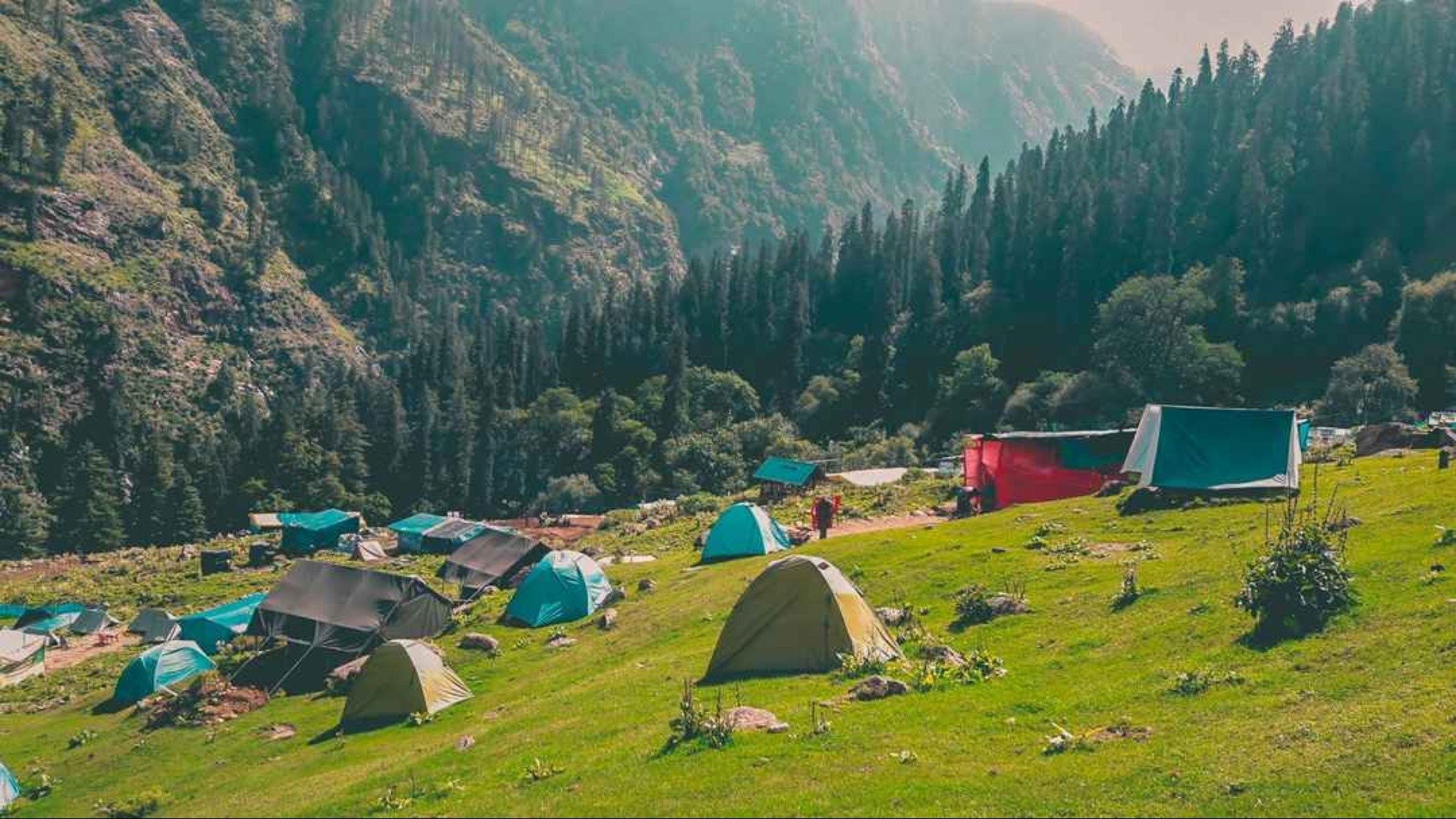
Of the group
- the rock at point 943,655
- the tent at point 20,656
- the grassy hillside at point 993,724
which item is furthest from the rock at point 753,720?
the tent at point 20,656

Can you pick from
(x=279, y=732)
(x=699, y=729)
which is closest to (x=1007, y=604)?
(x=699, y=729)

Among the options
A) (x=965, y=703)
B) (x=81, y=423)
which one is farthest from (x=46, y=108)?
(x=965, y=703)

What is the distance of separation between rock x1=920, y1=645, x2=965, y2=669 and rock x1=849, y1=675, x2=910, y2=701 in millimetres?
1514

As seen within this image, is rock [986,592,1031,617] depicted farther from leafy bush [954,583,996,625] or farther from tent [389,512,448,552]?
tent [389,512,448,552]

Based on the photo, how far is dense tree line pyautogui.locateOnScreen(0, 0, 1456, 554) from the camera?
106125 mm

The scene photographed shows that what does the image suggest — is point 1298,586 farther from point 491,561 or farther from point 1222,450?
point 491,561

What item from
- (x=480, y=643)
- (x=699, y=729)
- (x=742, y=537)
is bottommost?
(x=480, y=643)

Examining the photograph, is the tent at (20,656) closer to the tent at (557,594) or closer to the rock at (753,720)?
the tent at (557,594)

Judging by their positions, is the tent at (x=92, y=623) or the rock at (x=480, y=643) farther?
the tent at (x=92, y=623)

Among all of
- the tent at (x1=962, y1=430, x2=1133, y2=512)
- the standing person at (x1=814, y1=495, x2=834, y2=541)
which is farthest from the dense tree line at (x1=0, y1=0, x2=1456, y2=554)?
the standing person at (x1=814, y1=495, x2=834, y2=541)

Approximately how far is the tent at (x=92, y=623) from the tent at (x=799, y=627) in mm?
57801

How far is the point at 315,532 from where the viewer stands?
86438mm

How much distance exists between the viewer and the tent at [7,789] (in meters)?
25.1

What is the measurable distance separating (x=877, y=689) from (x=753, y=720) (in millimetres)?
2775
